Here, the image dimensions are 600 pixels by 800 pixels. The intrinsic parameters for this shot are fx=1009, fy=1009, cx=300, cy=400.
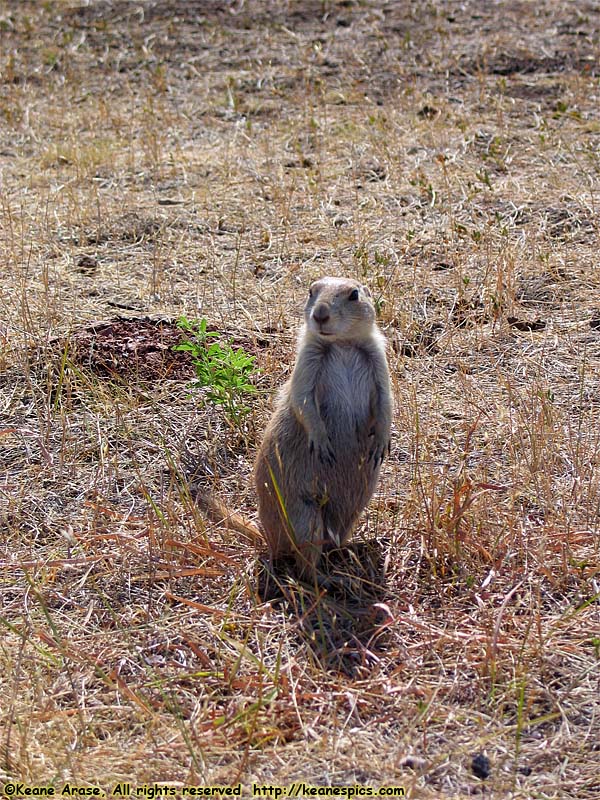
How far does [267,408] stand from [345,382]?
989 millimetres

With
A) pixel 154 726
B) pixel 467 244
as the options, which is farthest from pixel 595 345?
pixel 154 726

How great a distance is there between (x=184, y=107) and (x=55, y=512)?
6.11 metres

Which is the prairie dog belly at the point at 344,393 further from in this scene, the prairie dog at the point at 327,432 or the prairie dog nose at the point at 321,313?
the prairie dog nose at the point at 321,313

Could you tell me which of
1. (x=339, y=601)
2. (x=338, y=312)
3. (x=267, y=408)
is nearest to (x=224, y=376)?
(x=267, y=408)

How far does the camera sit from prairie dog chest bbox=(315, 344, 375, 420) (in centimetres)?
424

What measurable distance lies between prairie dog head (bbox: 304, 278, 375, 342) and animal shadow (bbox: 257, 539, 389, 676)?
90cm

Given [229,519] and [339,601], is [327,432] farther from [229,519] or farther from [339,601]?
[339,601]

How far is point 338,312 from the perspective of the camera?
4.18m

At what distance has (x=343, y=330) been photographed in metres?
4.20

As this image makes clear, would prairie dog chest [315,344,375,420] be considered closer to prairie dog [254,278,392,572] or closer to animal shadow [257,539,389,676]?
prairie dog [254,278,392,572]

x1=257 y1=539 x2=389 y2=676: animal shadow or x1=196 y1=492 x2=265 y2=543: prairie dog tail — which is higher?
x1=196 y1=492 x2=265 y2=543: prairie dog tail

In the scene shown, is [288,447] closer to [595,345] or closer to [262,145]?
[595,345]

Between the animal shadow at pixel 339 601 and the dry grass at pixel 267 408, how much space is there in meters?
0.01

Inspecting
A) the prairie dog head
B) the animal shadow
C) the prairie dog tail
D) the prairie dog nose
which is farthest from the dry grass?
the prairie dog nose
